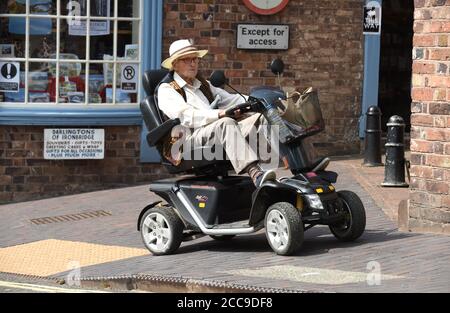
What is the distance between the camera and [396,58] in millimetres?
16359

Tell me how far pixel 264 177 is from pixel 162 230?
1.21 metres

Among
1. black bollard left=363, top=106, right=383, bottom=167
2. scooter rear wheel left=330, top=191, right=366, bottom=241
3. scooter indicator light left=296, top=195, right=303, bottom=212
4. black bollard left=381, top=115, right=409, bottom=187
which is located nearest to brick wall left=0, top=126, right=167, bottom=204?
black bollard left=363, top=106, right=383, bottom=167

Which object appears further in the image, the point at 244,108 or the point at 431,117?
the point at 431,117

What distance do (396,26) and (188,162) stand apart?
26.7ft

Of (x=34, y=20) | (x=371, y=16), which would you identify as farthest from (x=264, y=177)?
(x=371, y=16)

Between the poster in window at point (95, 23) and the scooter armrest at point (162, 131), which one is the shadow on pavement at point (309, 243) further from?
the poster in window at point (95, 23)

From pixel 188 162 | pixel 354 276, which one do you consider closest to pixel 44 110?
pixel 188 162

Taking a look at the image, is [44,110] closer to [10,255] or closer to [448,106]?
[10,255]

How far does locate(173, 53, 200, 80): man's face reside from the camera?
915 cm

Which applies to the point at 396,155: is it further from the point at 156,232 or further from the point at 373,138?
the point at 156,232

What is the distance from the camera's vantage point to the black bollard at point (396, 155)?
12.0 m

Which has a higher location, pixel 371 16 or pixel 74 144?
pixel 371 16

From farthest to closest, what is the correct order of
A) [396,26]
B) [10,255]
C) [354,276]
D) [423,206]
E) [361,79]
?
[396,26] → [361,79] → [10,255] → [423,206] → [354,276]
